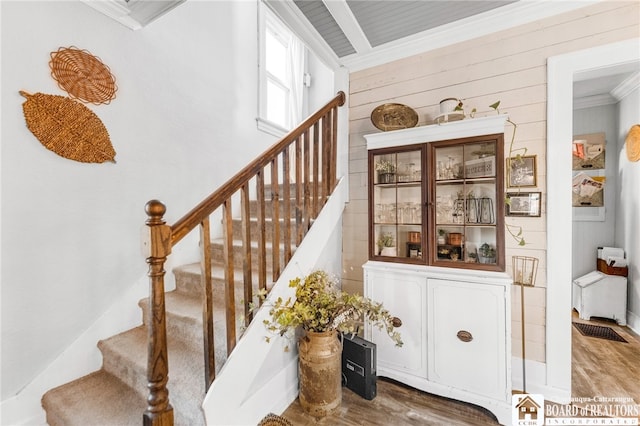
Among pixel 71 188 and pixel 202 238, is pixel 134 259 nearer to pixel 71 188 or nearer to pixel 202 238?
pixel 71 188

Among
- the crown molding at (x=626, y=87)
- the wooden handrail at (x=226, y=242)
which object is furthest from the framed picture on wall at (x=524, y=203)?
the crown molding at (x=626, y=87)

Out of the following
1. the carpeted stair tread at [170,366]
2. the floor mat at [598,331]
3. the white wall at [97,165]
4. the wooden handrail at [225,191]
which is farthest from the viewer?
the floor mat at [598,331]

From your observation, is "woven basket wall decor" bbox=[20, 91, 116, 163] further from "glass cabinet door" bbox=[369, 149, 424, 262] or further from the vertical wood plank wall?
the vertical wood plank wall

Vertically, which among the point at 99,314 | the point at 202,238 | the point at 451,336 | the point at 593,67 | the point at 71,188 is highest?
the point at 593,67

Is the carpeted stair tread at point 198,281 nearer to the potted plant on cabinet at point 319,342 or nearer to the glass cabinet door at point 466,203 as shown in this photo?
the potted plant on cabinet at point 319,342

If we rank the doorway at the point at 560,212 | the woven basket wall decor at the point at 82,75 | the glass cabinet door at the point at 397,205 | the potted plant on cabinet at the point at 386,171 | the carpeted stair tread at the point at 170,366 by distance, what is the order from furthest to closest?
the potted plant on cabinet at the point at 386,171, the glass cabinet door at the point at 397,205, the doorway at the point at 560,212, the woven basket wall decor at the point at 82,75, the carpeted stair tread at the point at 170,366

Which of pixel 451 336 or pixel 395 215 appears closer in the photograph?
pixel 451 336

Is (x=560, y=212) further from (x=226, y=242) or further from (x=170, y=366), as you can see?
(x=170, y=366)

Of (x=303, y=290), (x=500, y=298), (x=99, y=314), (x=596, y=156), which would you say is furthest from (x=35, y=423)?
(x=596, y=156)

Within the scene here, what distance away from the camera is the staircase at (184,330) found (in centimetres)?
114

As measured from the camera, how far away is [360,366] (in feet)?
6.56

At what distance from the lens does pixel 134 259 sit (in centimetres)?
210

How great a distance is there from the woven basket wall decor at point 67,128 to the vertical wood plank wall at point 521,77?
87.9 inches

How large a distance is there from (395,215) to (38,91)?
2409mm
